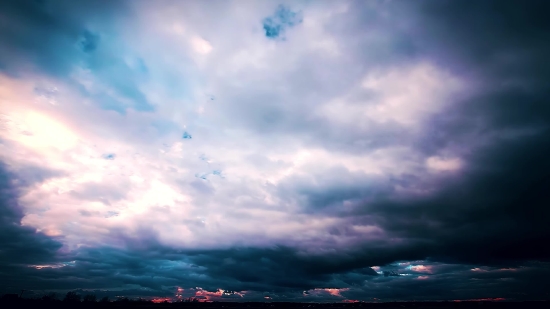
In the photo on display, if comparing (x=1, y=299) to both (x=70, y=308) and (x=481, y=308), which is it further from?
(x=481, y=308)

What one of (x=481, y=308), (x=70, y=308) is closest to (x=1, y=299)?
(x=70, y=308)

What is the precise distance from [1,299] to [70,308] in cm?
9969

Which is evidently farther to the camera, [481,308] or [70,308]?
[481,308]

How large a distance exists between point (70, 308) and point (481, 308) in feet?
872

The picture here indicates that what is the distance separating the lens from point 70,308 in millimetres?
151125

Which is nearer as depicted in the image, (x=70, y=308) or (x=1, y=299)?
(x=70, y=308)

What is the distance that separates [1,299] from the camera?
199250 millimetres

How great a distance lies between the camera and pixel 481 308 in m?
200

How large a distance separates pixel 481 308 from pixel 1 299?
34484 cm
